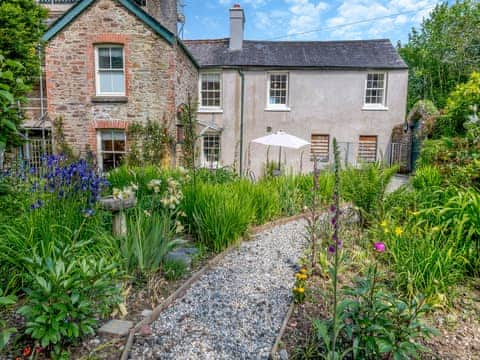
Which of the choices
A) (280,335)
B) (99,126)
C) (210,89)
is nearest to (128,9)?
(99,126)

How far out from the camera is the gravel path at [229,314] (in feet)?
7.21

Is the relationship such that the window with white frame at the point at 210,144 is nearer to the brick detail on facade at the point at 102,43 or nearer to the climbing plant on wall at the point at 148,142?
the climbing plant on wall at the point at 148,142

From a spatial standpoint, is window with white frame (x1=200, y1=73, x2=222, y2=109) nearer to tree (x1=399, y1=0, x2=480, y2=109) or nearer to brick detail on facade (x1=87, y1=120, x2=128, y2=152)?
brick detail on facade (x1=87, y1=120, x2=128, y2=152)

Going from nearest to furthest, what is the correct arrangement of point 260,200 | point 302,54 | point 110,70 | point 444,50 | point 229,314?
point 229,314 < point 260,200 < point 110,70 < point 302,54 < point 444,50

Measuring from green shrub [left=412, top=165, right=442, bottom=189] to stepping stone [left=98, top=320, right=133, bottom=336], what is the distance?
471 centimetres

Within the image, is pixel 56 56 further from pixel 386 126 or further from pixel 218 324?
pixel 386 126

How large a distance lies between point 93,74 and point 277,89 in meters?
8.12

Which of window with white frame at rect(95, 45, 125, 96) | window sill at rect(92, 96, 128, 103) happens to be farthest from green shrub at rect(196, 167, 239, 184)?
window with white frame at rect(95, 45, 125, 96)

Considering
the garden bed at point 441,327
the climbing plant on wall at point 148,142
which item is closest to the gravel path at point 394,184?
the garden bed at point 441,327

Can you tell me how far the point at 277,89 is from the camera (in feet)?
47.3

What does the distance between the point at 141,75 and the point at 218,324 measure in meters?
9.96

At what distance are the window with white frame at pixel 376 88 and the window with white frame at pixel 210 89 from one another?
722 cm

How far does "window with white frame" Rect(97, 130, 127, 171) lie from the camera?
10.9m

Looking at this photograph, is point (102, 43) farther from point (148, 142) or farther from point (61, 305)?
point (61, 305)
